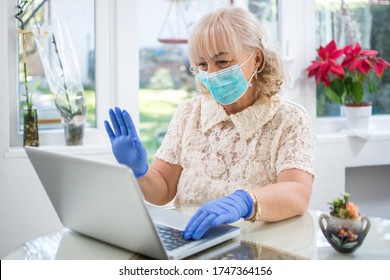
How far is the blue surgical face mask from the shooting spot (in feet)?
5.45

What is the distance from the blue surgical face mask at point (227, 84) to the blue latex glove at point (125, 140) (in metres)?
0.32

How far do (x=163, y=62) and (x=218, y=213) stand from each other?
3.45 metres

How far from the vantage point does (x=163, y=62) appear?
4473mm

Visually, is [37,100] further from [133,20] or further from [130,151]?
[130,151]

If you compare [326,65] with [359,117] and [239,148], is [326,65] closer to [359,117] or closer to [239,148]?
[359,117]

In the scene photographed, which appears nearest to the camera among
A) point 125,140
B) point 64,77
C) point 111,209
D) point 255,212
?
point 111,209

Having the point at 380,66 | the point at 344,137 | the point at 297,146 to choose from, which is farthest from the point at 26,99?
the point at 380,66

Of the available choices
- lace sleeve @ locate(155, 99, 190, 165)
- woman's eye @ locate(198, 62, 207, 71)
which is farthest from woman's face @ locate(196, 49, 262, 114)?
lace sleeve @ locate(155, 99, 190, 165)

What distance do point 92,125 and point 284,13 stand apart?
114cm

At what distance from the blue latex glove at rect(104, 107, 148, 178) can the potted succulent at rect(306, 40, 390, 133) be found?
4.53 ft

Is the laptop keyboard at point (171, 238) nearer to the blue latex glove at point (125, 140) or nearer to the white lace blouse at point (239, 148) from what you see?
the blue latex glove at point (125, 140)

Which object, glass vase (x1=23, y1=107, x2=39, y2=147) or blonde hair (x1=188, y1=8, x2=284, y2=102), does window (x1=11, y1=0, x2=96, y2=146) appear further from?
blonde hair (x1=188, y1=8, x2=284, y2=102)

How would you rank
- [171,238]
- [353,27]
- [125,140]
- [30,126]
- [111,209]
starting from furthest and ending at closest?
[353,27] < [30,126] < [125,140] < [171,238] < [111,209]

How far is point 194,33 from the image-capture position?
5.45 ft
